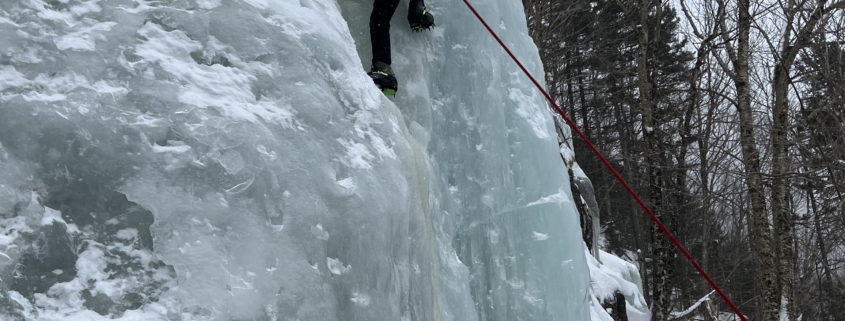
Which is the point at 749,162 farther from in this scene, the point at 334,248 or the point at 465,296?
the point at 334,248

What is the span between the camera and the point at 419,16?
3406 millimetres

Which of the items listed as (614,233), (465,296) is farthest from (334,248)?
(614,233)

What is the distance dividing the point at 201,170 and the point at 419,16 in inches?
84.1

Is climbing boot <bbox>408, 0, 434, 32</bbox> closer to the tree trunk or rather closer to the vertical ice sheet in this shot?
the vertical ice sheet

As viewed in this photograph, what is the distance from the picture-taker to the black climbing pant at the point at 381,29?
3039 millimetres

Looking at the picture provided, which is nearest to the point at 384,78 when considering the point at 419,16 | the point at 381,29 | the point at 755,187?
the point at 381,29

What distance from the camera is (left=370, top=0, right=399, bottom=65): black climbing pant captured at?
304 cm

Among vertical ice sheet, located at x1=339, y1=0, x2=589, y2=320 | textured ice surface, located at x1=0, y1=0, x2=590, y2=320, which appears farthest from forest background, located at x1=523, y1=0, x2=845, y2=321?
textured ice surface, located at x1=0, y1=0, x2=590, y2=320

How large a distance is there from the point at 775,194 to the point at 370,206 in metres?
7.34

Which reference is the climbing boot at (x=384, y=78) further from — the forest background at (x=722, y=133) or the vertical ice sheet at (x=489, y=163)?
the forest background at (x=722, y=133)

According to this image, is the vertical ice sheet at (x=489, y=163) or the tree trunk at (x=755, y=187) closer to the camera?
the vertical ice sheet at (x=489, y=163)

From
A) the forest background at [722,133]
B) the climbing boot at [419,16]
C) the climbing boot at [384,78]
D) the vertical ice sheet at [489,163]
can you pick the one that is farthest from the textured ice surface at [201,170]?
the forest background at [722,133]

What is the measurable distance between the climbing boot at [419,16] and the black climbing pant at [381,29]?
0.62 ft

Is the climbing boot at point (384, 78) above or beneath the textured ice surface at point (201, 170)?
beneath
